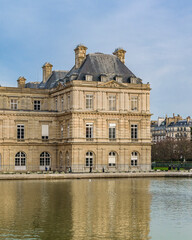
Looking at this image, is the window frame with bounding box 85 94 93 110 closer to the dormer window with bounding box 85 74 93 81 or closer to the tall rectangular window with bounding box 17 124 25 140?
the dormer window with bounding box 85 74 93 81

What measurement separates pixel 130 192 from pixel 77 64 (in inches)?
1247

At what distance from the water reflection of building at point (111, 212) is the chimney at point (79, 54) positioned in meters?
27.5

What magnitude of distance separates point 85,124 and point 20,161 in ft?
31.5

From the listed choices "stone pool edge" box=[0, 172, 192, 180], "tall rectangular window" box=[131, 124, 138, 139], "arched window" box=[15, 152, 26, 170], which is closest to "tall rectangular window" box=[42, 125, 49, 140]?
"arched window" box=[15, 152, 26, 170]

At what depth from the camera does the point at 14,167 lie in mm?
66375

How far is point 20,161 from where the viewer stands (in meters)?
67.2

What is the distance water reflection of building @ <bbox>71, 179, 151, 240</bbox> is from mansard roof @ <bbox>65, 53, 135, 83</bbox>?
2442 cm

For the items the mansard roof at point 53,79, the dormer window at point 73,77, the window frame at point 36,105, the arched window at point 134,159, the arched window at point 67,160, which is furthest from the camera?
the mansard roof at point 53,79

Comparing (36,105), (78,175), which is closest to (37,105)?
(36,105)

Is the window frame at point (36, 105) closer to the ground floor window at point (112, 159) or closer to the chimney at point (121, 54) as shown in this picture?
the chimney at point (121, 54)

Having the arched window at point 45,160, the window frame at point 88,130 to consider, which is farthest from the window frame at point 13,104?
the window frame at point 88,130

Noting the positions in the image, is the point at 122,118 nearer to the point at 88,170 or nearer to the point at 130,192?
the point at 88,170

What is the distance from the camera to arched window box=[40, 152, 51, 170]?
2694 inches

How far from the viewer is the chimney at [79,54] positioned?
6969cm
